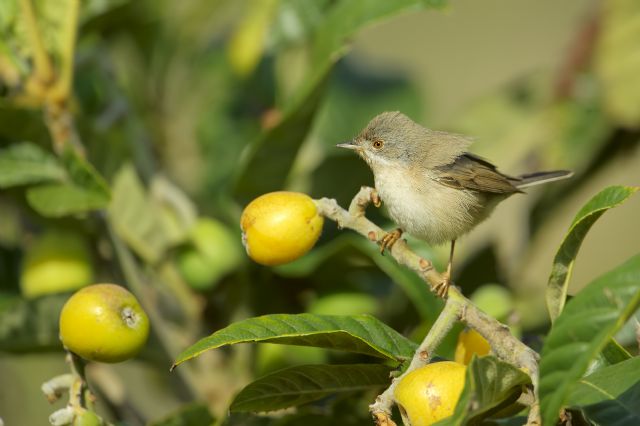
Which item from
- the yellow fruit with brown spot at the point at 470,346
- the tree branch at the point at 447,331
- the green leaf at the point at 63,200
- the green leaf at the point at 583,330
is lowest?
the green leaf at the point at 63,200

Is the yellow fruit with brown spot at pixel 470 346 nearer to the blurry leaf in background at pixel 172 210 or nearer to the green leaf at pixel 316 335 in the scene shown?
the green leaf at pixel 316 335

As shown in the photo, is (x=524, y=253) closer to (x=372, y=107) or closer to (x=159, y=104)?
(x=372, y=107)

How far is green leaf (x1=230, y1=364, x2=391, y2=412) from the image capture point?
1.82 meters

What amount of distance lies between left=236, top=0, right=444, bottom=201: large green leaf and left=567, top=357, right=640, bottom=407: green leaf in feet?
3.77

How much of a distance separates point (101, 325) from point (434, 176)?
1.53 metres

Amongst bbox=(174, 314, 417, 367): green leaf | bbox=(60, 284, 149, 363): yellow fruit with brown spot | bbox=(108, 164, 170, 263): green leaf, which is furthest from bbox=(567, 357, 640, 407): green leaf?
bbox=(108, 164, 170, 263): green leaf

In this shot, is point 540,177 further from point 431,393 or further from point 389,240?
point 431,393

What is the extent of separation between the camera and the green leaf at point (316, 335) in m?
1.60

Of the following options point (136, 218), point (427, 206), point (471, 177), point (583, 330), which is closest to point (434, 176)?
point (471, 177)

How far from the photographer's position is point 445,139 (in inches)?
117

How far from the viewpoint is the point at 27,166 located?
2.62m

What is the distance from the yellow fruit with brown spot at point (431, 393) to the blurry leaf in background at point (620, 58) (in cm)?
178

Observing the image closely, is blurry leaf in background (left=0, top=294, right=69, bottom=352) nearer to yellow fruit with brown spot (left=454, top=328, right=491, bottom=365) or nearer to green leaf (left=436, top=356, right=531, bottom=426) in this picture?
yellow fruit with brown spot (left=454, top=328, right=491, bottom=365)

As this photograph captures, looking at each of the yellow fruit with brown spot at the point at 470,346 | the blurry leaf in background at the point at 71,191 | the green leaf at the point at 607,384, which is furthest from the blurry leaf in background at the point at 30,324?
the green leaf at the point at 607,384
